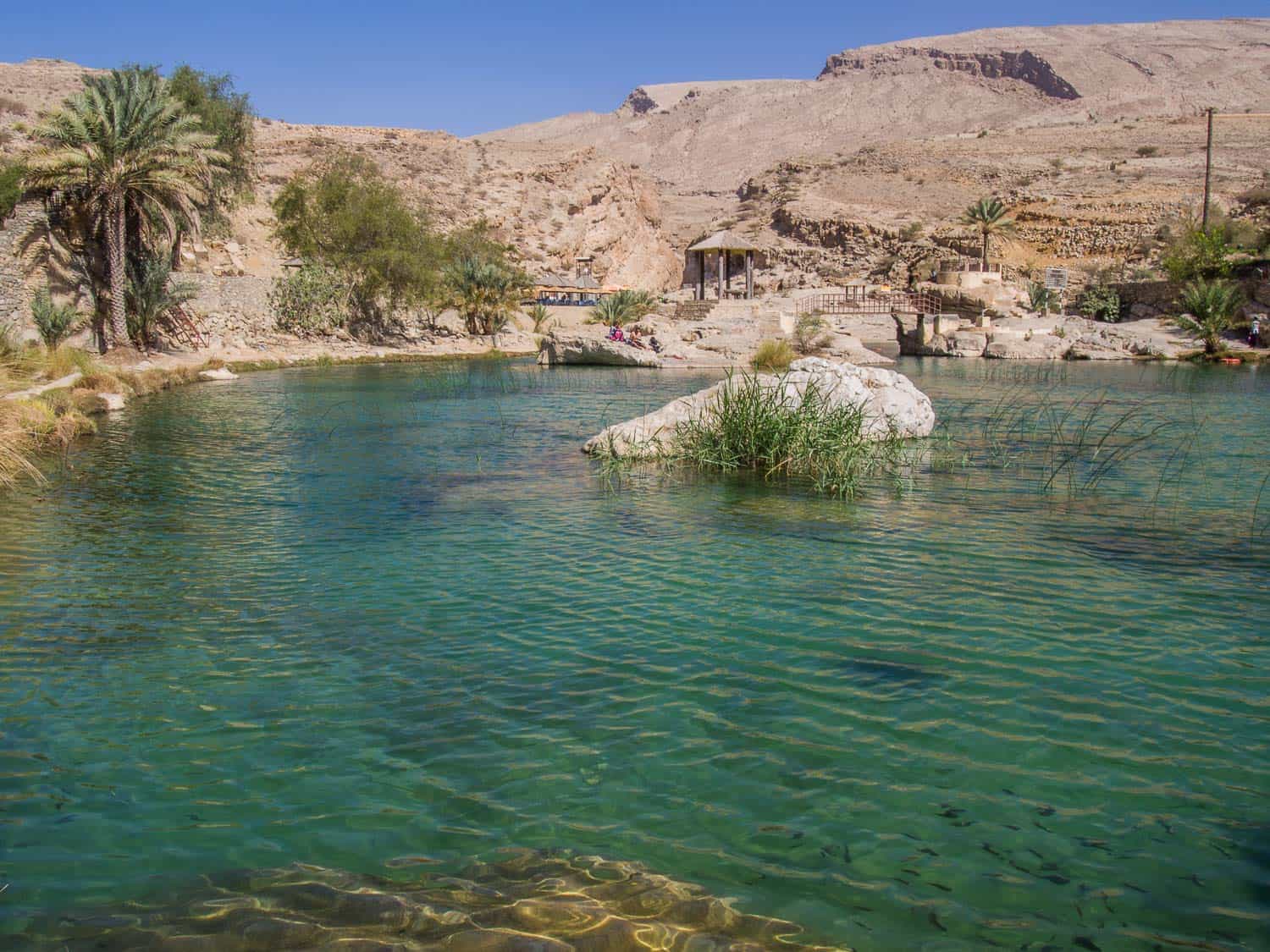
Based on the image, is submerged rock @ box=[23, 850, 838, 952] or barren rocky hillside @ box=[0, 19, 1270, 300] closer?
submerged rock @ box=[23, 850, 838, 952]

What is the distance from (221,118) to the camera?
128 ft

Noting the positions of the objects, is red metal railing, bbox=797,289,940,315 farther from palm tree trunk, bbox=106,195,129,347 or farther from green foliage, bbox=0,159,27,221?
green foliage, bbox=0,159,27,221

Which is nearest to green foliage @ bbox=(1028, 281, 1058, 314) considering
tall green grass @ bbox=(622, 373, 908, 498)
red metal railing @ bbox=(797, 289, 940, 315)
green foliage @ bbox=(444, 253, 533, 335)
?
red metal railing @ bbox=(797, 289, 940, 315)

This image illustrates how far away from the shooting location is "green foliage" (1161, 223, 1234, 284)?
37.1 metres

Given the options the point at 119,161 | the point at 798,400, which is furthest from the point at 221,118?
the point at 798,400

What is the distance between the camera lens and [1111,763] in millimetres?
4375

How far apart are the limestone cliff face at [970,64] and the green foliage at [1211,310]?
106m

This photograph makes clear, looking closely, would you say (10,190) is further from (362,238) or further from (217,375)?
(362,238)

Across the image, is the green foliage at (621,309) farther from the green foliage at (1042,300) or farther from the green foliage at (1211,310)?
the green foliage at (1211,310)

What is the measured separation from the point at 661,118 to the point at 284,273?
135 meters

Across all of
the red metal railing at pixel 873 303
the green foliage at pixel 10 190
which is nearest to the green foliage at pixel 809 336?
the red metal railing at pixel 873 303

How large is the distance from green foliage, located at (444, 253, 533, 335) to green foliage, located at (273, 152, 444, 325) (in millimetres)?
1295

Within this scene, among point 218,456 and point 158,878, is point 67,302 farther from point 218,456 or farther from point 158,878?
point 158,878

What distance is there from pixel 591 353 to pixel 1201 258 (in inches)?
989
